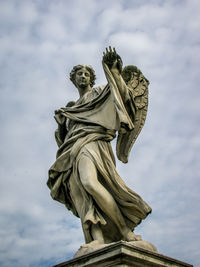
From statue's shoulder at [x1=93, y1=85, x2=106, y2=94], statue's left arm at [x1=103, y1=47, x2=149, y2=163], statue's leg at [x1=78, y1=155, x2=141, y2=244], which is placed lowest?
statue's leg at [x1=78, y1=155, x2=141, y2=244]

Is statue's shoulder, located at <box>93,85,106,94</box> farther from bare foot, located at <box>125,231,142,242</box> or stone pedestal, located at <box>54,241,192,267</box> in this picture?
stone pedestal, located at <box>54,241,192,267</box>

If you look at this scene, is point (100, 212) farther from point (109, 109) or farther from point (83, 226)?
point (109, 109)

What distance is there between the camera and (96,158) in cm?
805

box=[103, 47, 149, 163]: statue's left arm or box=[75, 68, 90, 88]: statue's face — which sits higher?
box=[75, 68, 90, 88]: statue's face

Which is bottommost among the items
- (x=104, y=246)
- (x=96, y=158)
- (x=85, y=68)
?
(x=104, y=246)

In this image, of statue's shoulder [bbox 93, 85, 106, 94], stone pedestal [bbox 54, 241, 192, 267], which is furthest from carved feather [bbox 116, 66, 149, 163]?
stone pedestal [bbox 54, 241, 192, 267]

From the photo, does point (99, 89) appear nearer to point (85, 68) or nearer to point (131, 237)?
point (85, 68)

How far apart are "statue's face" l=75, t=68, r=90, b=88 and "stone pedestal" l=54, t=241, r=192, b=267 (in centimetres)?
413

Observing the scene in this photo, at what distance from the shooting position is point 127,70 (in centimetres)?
933

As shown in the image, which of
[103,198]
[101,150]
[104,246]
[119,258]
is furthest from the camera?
[101,150]

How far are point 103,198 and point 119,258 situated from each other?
1454mm

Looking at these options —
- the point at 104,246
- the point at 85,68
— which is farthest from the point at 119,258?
the point at 85,68

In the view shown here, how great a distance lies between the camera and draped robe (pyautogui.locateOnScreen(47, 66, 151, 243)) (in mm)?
7793

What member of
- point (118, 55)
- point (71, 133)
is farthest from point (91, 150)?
point (118, 55)
